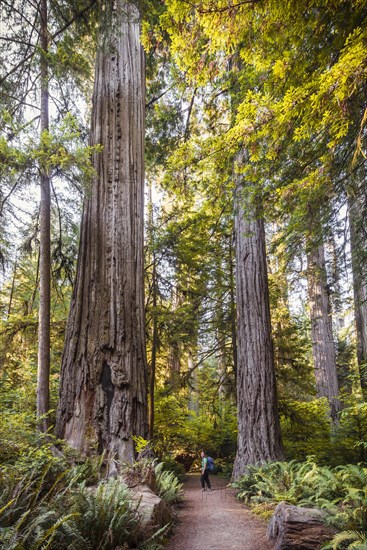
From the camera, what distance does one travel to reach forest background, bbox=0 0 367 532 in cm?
395

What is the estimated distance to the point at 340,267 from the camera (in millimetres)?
10555

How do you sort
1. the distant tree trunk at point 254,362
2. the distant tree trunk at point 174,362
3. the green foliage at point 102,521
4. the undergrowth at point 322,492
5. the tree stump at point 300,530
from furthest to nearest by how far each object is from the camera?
the distant tree trunk at point 174,362 → the distant tree trunk at point 254,362 → the tree stump at point 300,530 → the undergrowth at point 322,492 → the green foliage at point 102,521

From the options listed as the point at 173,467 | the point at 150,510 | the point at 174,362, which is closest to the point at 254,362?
the point at 150,510

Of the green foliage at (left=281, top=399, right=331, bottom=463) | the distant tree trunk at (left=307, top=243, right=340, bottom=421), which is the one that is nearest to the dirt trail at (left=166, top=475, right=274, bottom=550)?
the green foliage at (left=281, top=399, right=331, bottom=463)

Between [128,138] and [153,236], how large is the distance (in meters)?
4.84

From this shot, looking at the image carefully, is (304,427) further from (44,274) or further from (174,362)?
(44,274)

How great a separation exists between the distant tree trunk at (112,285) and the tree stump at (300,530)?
2.10 m

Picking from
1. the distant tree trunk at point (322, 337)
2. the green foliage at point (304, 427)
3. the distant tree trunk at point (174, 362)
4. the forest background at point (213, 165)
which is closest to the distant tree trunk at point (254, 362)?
the forest background at point (213, 165)

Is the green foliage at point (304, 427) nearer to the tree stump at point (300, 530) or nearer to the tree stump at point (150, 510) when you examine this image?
the tree stump at point (300, 530)

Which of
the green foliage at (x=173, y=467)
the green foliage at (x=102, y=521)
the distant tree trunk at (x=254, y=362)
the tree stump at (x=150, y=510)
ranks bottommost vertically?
the green foliage at (x=173, y=467)

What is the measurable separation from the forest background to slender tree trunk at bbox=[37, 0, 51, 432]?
8cm

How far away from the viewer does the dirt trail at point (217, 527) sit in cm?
449

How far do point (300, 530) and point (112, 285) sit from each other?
4.08 meters

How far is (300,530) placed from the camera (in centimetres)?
402
